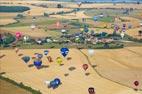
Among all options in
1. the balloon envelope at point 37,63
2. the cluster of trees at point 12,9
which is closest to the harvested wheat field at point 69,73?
the balloon envelope at point 37,63

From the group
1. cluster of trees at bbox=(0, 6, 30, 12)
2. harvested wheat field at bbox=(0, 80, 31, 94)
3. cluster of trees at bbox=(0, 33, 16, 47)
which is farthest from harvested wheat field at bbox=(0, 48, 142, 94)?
cluster of trees at bbox=(0, 6, 30, 12)

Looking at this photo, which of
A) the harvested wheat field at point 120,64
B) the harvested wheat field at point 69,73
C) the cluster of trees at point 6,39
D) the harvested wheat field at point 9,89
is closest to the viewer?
the harvested wheat field at point 9,89

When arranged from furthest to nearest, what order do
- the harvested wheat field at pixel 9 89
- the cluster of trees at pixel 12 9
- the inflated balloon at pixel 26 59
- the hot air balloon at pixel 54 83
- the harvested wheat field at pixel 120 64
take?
the cluster of trees at pixel 12 9, the inflated balloon at pixel 26 59, the harvested wheat field at pixel 120 64, the hot air balloon at pixel 54 83, the harvested wheat field at pixel 9 89

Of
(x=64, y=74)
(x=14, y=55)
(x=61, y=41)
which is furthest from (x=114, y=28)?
(x=64, y=74)

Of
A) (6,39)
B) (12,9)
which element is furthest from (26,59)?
(12,9)

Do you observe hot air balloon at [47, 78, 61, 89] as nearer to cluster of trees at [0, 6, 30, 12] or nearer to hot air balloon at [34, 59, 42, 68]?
hot air balloon at [34, 59, 42, 68]

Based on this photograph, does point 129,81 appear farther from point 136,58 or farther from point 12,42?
point 12,42

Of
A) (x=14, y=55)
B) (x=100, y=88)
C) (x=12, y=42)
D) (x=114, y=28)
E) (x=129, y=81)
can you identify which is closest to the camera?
(x=100, y=88)

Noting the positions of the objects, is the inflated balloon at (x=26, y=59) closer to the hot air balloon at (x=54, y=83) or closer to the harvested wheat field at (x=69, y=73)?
the harvested wheat field at (x=69, y=73)
